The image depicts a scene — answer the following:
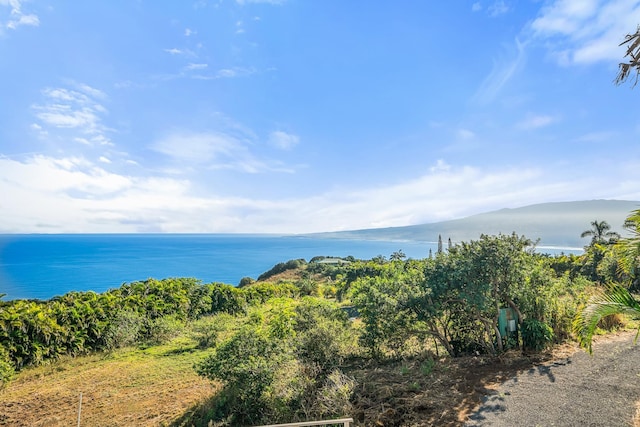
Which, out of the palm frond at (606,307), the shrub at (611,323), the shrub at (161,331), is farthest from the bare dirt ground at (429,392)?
the shrub at (161,331)

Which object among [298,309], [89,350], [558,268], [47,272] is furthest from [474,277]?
[47,272]

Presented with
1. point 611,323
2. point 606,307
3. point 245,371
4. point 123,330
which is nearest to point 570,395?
point 606,307

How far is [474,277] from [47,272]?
10074 centimetres

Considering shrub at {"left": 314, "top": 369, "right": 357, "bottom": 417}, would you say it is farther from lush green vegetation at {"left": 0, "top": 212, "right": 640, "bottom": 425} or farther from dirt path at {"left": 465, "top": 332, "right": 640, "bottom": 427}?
dirt path at {"left": 465, "top": 332, "right": 640, "bottom": 427}

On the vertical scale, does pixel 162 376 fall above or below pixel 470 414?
below

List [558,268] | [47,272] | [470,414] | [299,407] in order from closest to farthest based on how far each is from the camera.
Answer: [470,414] → [299,407] → [558,268] → [47,272]

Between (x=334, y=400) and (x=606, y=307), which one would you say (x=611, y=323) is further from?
(x=334, y=400)

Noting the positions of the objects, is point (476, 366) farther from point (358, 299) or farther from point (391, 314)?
point (358, 299)

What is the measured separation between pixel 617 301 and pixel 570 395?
2.77 m

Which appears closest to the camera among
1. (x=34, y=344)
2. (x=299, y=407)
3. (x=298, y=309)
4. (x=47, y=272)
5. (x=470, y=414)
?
(x=470, y=414)

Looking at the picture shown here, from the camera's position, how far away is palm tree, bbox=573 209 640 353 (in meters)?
4.05

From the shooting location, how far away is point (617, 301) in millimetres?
4125

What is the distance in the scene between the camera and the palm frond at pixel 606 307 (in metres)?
4.03

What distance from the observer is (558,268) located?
24.8 meters
